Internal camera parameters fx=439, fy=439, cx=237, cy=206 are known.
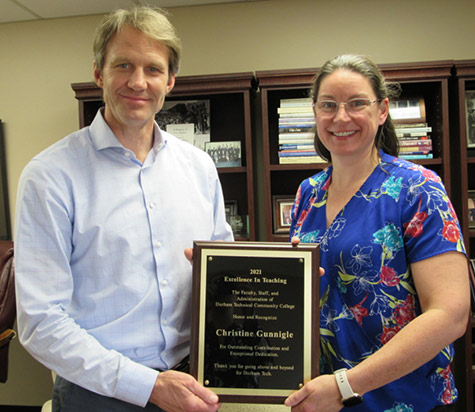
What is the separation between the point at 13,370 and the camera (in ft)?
10.7

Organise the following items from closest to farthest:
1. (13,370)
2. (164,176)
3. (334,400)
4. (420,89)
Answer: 1. (334,400)
2. (164,176)
3. (420,89)
4. (13,370)

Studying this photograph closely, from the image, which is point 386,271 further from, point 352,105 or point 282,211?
point 282,211

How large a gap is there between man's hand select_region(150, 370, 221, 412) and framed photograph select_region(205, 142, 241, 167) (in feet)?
5.91

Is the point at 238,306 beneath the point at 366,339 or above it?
above

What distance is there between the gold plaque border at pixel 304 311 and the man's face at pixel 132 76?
42 cm

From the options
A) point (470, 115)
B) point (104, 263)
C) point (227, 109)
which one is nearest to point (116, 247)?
point (104, 263)

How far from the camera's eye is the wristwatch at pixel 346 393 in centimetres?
111

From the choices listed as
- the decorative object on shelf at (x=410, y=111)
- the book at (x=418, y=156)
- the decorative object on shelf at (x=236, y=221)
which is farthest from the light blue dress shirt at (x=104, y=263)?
the decorative object on shelf at (x=410, y=111)

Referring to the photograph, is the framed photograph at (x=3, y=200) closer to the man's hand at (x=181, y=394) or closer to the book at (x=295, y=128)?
the book at (x=295, y=128)

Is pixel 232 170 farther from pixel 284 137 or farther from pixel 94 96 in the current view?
pixel 94 96

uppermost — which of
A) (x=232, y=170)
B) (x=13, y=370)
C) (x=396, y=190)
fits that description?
(x=232, y=170)

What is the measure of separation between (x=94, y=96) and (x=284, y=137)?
1212 mm

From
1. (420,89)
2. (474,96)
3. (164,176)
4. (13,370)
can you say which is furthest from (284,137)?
(13,370)

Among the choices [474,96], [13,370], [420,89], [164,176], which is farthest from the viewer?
[13,370]
